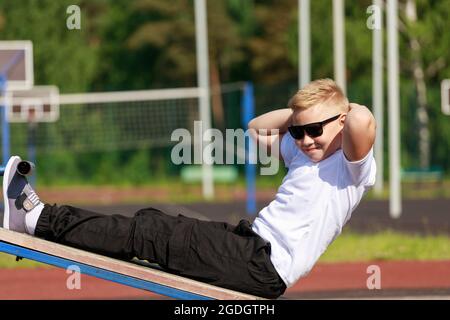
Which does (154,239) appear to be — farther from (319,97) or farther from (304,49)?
(304,49)

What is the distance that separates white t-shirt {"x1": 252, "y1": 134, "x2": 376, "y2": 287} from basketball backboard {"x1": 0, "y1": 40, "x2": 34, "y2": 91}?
12058 millimetres

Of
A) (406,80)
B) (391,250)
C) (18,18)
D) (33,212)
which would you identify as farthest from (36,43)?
(33,212)

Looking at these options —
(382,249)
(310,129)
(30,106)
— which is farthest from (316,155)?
(30,106)

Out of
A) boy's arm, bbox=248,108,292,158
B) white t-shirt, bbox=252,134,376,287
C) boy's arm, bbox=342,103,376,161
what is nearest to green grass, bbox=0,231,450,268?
boy's arm, bbox=248,108,292,158

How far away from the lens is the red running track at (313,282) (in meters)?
8.96

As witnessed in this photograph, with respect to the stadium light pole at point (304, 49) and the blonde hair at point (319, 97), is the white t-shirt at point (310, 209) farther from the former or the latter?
the stadium light pole at point (304, 49)

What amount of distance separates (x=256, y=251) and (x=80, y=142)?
2209cm

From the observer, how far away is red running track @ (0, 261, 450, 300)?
8.96 meters

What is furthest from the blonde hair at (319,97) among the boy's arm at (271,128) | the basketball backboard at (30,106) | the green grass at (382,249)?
the basketball backboard at (30,106)

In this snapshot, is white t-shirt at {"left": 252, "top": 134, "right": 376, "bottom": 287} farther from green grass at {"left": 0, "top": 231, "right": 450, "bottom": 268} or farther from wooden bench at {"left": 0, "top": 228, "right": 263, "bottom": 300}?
green grass at {"left": 0, "top": 231, "right": 450, "bottom": 268}

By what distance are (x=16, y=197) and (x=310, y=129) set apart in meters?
1.43

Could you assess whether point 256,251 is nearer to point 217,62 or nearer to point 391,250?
point 391,250

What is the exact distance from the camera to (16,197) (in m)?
5.20

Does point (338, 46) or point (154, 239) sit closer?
point (154, 239)
